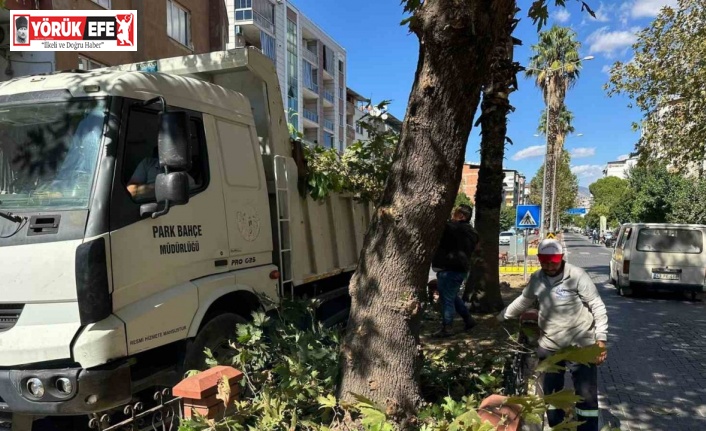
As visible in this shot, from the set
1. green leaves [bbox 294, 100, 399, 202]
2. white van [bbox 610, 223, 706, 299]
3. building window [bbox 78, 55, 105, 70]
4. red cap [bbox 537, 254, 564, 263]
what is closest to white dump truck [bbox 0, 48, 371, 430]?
green leaves [bbox 294, 100, 399, 202]

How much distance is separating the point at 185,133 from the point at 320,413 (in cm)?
206

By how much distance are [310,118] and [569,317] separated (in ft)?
146

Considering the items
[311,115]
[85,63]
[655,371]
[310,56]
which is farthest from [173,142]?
[310,56]

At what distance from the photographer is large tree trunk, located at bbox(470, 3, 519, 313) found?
27.0ft

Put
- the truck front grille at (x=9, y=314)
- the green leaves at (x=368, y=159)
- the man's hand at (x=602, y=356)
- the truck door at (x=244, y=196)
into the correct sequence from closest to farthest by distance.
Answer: the man's hand at (x=602, y=356)
the truck front grille at (x=9, y=314)
the truck door at (x=244, y=196)
the green leaves at (x=368, y=159)

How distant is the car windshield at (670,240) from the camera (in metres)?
12.5

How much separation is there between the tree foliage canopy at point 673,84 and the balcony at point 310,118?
34402 millimetres

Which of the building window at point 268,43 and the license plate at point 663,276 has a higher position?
the building window at point 268,43

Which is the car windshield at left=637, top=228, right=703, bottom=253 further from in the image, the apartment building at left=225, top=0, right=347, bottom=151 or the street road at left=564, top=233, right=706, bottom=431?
the apartment building at left=225, top=0, right=347, bottom=151

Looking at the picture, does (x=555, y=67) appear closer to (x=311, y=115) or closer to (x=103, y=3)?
(x=311, y=115)

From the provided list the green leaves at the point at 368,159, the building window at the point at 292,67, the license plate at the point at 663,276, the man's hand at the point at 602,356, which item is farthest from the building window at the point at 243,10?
the man's hand at the point at 602,356

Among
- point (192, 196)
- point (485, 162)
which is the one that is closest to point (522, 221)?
point (485, 162)

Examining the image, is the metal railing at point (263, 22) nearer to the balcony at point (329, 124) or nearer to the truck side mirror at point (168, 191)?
the balcony at point (329, 124)

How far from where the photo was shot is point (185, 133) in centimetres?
351
